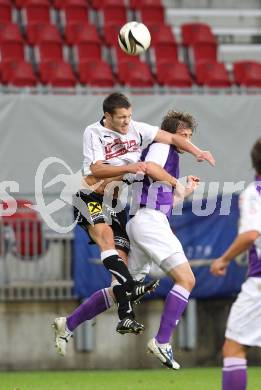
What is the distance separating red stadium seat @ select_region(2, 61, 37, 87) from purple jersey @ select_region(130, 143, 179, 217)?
279 inches

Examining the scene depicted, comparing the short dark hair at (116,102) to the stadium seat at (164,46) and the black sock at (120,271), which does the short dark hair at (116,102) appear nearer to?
the black sock at (120,271)

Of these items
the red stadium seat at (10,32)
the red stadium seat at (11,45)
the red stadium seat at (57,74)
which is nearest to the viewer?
the red stadium seat at (57,74)

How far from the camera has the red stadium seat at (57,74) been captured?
17.0m

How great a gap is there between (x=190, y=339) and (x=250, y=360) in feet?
2.61

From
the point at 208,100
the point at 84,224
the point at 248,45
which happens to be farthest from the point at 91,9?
the point at 84,224

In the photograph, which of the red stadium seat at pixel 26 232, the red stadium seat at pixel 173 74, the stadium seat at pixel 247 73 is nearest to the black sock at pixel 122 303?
the red stadium seat at pixel 26 232

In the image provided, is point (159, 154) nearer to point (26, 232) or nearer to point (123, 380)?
point (123, 380)

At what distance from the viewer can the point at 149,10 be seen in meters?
19.8

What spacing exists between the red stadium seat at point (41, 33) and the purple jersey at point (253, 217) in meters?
11.1

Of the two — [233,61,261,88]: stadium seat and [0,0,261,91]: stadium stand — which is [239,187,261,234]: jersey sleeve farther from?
[233,61,261,88]: stadium seat

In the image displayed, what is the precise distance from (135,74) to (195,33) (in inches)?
98.6

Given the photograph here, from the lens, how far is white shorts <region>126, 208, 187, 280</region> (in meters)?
9.66

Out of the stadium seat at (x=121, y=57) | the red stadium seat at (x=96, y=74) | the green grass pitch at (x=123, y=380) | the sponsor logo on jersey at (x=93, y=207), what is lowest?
the green grass pitch at (x=123, y=380)

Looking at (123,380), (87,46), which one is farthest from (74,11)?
(123,380)
